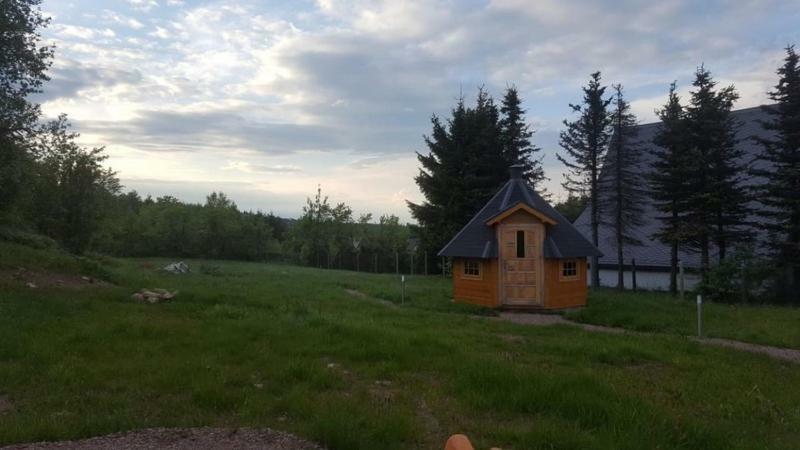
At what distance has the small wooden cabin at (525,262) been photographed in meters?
19.6

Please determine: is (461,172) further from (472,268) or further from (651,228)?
(472,268)

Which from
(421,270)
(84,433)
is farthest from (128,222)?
(84,433)

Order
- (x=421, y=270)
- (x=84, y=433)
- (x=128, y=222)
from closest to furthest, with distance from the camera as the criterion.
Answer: (x=84, y=433), (x=421, y=270), (x=128, y=222)

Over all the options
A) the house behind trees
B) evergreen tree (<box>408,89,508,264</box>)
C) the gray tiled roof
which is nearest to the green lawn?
the house behind trees

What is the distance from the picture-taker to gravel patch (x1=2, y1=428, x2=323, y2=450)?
4.97 m

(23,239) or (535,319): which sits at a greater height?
(23,239)

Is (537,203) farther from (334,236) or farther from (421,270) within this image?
(334,236)

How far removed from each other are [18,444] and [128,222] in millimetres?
56361

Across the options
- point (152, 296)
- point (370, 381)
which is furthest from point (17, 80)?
point (370, 381)

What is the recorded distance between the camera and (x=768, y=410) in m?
7.01

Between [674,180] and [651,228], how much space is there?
799 cm

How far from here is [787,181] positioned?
2189cm

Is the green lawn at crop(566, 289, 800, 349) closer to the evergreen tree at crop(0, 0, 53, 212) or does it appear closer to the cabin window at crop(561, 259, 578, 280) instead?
the cabin window at crop(561, 259, 578, 280)

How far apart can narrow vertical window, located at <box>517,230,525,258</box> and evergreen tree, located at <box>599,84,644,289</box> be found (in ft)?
37.4
